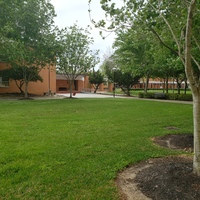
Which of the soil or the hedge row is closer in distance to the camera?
the soil

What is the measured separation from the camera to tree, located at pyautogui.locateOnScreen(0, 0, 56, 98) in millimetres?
16447

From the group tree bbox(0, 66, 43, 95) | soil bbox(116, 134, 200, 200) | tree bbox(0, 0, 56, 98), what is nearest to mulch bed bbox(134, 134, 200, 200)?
soil bbox(116, 134, 200, 200)

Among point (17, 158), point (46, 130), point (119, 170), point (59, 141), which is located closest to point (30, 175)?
point (17, 158)

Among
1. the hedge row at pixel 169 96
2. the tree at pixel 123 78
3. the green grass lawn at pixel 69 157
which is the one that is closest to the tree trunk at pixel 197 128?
the green grass lawn at pixel 69 157

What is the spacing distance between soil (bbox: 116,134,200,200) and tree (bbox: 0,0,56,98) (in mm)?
14373

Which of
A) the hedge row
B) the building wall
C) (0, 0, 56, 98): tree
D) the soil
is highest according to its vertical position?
(0, 0, 56, 98): tree

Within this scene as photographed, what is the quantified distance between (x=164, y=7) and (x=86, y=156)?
3.02 metres

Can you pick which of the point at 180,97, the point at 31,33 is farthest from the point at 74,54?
the point at 180,97

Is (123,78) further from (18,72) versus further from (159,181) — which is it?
(159,181)

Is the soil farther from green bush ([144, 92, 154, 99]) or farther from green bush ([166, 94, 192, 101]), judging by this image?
green bush ([144, 92, 154, 99])

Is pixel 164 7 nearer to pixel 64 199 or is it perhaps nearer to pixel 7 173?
pixel 64 199

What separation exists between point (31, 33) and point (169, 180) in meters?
18.4

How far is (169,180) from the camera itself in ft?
9.25

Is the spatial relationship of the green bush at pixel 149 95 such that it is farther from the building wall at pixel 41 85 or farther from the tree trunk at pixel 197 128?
the tree trunk at pixel 197 128
